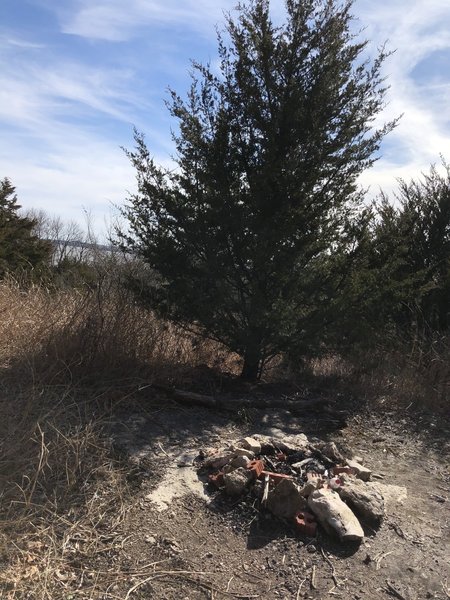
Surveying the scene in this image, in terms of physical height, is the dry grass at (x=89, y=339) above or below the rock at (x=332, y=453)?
above

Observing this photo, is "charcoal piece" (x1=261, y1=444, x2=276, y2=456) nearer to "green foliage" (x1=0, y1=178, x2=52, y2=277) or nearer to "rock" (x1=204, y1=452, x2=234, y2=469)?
"rock" (x1=204, y1=452, x2=234, y2=469)

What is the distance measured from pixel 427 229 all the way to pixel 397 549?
7.70 metres

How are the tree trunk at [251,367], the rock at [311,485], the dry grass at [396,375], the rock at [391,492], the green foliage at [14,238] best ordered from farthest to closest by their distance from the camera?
→ the green foliage at [14,238], the dry grass at [396,375], the tree trunk at [251,367], the rock at [391,492], the rock at [311,485]

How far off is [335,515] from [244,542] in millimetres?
558

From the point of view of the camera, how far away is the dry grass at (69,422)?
9.09 ft

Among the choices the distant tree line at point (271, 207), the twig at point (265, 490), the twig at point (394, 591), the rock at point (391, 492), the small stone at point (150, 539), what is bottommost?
the small stone at point (150, 539)

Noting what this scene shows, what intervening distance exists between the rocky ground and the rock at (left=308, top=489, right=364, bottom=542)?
8cm

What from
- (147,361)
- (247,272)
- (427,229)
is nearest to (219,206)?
(247,272)

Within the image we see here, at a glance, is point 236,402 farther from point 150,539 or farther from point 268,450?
point 150,539

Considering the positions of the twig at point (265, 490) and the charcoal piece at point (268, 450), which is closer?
the twig at point (265, 490)

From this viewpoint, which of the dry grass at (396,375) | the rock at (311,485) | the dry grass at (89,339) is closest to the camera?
the rock at (311,485)

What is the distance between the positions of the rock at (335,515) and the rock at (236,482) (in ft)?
1.41

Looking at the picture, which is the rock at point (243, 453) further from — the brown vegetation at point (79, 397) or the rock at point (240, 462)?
the brown vegetation at point (79, 397)

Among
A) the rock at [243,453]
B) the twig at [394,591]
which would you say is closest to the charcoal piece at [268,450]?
the rock at [243,453]
